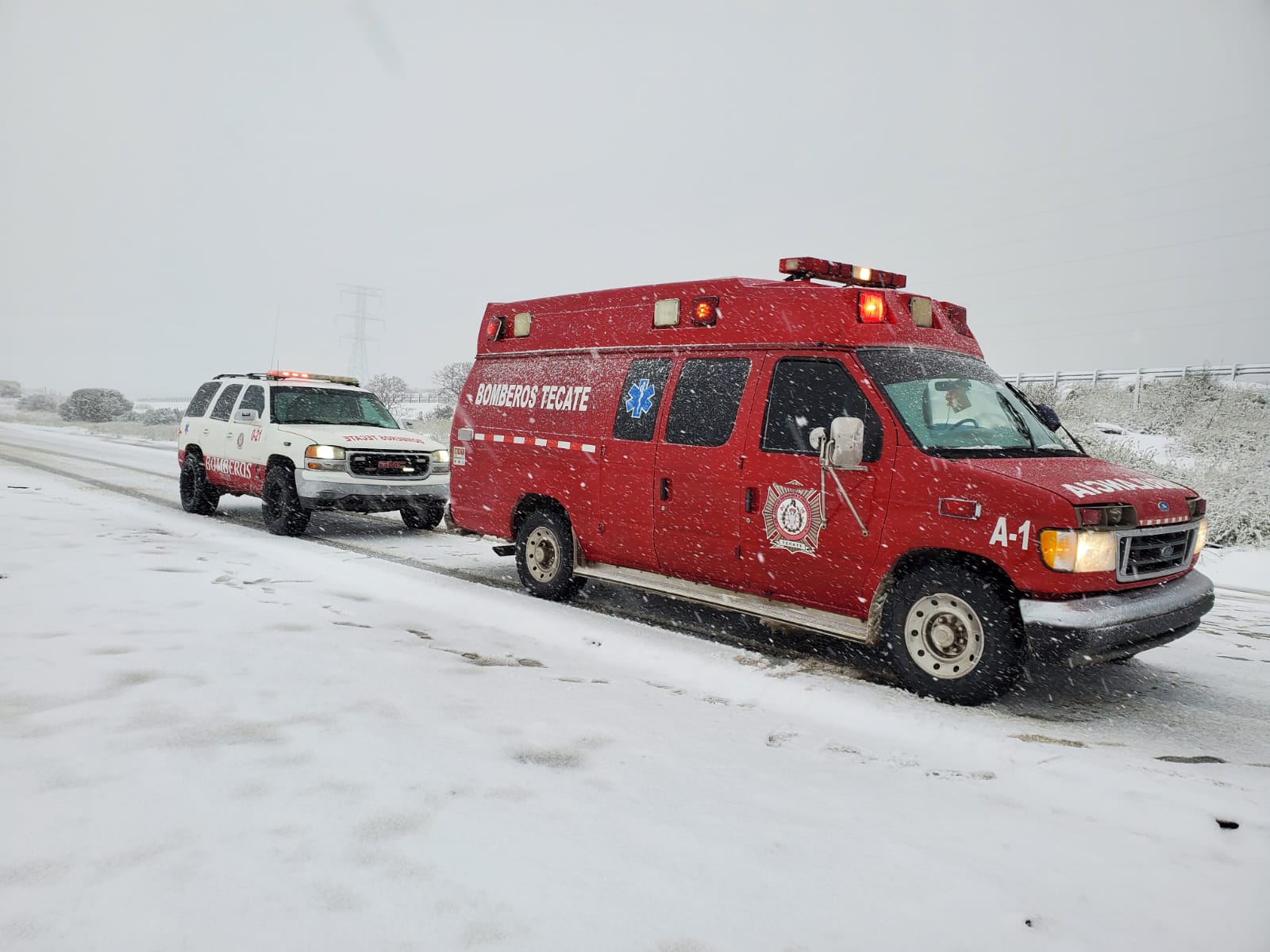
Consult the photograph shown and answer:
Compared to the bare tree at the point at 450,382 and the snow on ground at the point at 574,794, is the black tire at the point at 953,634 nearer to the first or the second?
the snow on ground at the point at 574,794

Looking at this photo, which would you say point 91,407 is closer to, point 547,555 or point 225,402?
point 225,402

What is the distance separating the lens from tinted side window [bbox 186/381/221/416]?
461 inches

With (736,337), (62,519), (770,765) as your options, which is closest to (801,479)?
(736,337)

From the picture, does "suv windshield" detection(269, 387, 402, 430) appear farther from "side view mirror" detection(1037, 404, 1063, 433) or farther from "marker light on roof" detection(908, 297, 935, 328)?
"side view mirror" detection(1037, 404, 1063, 433)

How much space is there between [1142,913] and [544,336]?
5968 mm

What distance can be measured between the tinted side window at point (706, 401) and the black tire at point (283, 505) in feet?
17.7

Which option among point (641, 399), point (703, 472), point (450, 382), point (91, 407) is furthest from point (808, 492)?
point (91, 407)

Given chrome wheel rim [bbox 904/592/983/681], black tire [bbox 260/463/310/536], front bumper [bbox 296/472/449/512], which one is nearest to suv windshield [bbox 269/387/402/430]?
black tire [bbox 260/463/310/536]

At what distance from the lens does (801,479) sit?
5250mm

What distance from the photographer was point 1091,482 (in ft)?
14.8

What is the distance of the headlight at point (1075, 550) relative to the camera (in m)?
4.21

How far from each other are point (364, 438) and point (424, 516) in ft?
4.41

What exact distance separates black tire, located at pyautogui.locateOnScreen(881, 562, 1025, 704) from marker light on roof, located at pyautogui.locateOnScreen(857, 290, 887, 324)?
1602 mm

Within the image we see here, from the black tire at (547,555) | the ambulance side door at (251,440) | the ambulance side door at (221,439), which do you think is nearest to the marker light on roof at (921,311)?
the black tire at (547,555)
